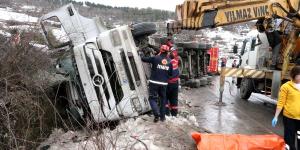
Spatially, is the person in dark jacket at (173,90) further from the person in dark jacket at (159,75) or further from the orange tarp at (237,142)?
the orange tarp at (237,142)

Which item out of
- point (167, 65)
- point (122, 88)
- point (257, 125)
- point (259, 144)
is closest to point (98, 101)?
point (122, 88)

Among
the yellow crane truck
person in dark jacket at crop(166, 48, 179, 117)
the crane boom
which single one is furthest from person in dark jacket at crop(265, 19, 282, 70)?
person in dark jacket at crop(166, 48, 179, 117)

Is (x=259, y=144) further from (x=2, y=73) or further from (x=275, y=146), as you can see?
(x=2, y=73)

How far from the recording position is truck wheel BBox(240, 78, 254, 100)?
13.9 meters

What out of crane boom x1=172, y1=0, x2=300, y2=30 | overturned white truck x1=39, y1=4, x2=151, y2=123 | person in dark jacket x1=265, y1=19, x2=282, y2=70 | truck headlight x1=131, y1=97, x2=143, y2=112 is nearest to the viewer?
overturned white truck x1=39, y1=4, x2=151, y2=123

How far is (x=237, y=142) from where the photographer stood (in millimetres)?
6211

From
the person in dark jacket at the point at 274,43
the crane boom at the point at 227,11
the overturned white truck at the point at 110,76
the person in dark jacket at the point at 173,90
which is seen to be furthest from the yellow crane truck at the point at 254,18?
→ the overturned white truck at the point at 110,76

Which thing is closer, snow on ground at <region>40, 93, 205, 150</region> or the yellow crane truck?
snow on ground at <region>40, 93, 205, 150</region>

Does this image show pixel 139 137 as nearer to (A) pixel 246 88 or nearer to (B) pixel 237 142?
(B) pixel 237 142

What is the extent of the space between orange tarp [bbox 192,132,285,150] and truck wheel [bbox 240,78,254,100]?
761 centimetres

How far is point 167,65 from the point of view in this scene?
824 cm

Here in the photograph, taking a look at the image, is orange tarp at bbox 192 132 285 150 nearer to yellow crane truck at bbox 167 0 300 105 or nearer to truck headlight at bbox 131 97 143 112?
truck headlight at bbox 131 97 143 112

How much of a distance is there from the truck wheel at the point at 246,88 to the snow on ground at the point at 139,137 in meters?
6.11

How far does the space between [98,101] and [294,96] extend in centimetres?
357
